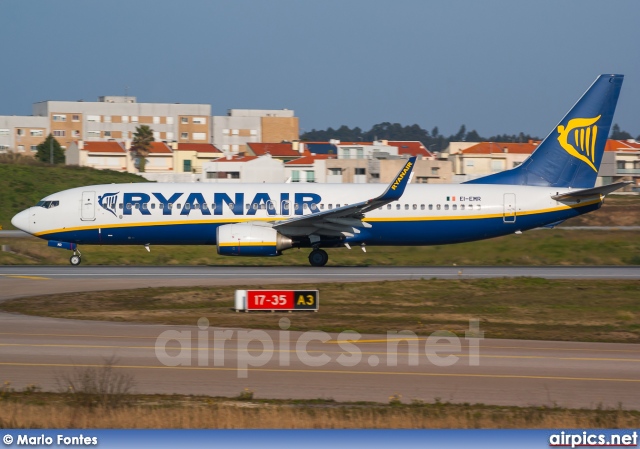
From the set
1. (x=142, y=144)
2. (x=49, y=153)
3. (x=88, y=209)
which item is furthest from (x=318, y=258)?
(x=142, y=144)

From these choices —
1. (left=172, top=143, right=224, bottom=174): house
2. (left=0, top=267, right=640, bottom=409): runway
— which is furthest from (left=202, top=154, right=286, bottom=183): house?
(left=0, top=267, right=640, bottom=409): runway

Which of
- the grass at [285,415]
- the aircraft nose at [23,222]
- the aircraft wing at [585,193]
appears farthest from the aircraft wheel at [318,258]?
the grass at [285,415]

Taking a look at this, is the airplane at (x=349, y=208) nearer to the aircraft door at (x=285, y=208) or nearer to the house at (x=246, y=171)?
the aircraft door at (x=285, y=208)

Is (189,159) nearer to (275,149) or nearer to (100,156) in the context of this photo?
(100,156)

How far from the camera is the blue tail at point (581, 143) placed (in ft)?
128

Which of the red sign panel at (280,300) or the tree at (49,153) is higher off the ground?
the tree at (49,153)

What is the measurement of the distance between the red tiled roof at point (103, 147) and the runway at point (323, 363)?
317 feet

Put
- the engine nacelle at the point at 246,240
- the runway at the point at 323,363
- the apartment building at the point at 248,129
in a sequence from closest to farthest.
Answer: the runway at the point at 323,363, the engine nacelle at the point at 246,240, the apartment building at the point at 248,129

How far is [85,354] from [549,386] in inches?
372

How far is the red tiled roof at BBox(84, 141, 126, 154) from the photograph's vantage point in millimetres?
116625

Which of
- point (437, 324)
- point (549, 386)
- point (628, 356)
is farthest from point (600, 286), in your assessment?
point (549, 386)

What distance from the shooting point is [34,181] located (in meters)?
72.2

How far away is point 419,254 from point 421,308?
1616cm

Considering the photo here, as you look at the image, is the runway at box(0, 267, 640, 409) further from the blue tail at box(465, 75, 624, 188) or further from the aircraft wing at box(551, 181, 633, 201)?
the blue tail at box(465, 75, 624, 188)
